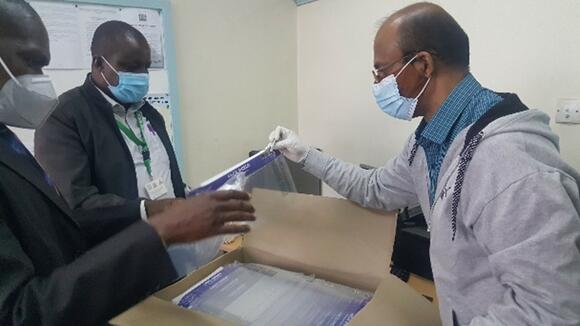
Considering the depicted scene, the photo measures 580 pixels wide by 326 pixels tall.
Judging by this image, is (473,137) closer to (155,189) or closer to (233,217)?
(233,217)

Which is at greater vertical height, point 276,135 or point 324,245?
point 276,135

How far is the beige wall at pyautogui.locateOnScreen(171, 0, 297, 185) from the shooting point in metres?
1.81

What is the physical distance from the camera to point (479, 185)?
0.66m

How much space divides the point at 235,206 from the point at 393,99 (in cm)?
55

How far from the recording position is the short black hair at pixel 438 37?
875 millimetres

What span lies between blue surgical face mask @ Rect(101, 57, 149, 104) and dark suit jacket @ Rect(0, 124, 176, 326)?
0.58 metres

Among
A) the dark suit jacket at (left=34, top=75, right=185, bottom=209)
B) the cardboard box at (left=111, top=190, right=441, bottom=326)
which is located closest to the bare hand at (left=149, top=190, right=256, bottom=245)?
the cardboard box at (left=111, top=190, right=441, bottom=326)

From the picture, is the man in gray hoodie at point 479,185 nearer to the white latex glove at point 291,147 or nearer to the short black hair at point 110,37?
the white latex glove at point 291,147

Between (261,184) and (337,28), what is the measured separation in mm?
1266

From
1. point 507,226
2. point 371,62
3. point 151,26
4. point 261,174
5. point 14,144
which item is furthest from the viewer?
point 371,62

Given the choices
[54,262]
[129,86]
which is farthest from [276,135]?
[54,262]

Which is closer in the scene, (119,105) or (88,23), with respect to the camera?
(119,105)

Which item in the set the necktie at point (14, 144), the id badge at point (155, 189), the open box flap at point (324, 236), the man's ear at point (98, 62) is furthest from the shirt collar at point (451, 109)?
the man's ear at point (98, 62)

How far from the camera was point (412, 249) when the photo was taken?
132 centimetres
